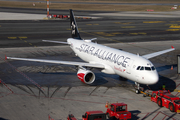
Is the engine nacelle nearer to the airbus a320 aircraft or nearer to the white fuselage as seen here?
the airbus a320 aircraft

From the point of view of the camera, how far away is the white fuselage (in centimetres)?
2892

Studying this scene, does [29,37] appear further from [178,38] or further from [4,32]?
[178,38]

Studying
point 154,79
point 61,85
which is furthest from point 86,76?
point 154,79

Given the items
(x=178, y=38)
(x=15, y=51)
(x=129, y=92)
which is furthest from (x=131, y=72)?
(x=178, y=38)

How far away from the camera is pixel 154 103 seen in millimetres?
28203

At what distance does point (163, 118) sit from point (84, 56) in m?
19.8

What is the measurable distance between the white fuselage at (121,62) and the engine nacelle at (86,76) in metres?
2.29

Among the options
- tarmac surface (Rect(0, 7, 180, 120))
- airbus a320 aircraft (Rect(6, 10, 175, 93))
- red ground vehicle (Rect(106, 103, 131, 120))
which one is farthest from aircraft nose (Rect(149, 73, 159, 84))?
red ground vehicle (Rect(106, 103, 131, 120))

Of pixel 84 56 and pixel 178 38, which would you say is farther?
pixel 178 38

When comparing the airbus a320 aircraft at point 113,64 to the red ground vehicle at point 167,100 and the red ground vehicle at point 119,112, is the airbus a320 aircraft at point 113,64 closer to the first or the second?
the red ground vehicle at point 167,100

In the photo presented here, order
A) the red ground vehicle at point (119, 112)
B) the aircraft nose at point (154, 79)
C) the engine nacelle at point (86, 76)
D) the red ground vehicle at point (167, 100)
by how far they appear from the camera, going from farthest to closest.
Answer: the engine nacelle at point (86, 76)
the aircraft nose at point (154, 79)
the red ground vehicle at point (167, 100)
the red ground vehicle at point (119, 112)

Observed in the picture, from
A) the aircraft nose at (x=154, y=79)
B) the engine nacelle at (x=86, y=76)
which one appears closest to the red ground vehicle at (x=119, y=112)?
the aircraft nose at (x=154, y=79)

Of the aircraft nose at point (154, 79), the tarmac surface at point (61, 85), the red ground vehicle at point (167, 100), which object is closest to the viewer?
the red ground vehicle at point (167, 100)

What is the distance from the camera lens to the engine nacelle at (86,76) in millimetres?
33600
